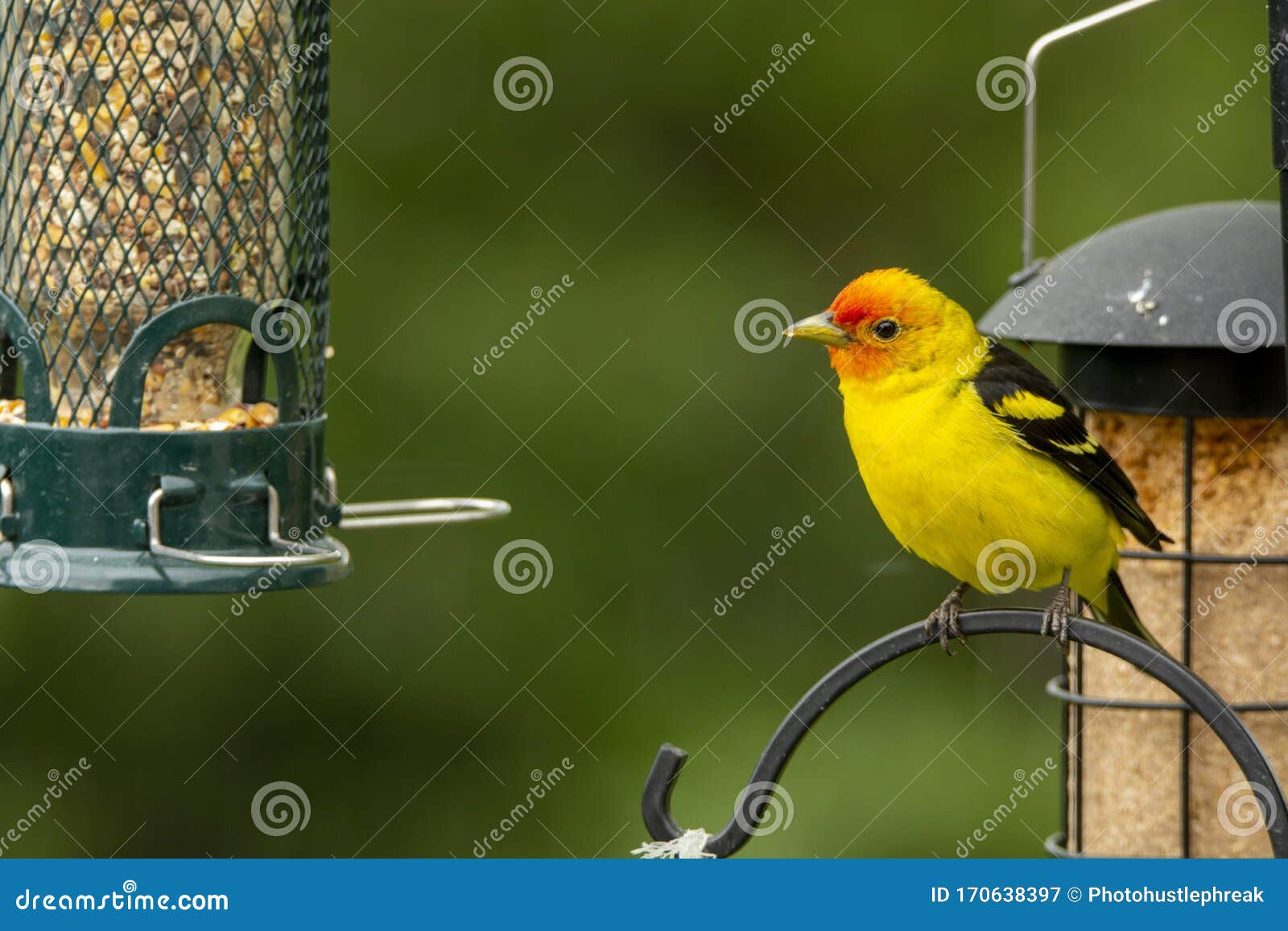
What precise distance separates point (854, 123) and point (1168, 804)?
3.32 metres

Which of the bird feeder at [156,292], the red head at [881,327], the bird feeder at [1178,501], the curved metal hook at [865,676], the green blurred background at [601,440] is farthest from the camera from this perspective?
the green blurred background at [601,440]

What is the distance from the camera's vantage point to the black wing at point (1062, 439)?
3.53 metres

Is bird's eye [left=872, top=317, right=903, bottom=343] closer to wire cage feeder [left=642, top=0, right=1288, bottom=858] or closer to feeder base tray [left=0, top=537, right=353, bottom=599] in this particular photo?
wire cage feeder [left=642, top=0, right=1288, bottom=858]

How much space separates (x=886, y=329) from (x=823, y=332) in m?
0.15

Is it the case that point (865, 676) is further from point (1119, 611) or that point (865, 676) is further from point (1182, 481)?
point (1182, 481)

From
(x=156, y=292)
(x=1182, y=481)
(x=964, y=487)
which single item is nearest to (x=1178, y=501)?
(x=1182, y=481)

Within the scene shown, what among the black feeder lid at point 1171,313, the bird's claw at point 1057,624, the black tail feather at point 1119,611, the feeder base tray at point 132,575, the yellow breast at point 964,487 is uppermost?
the black feeder lid at point 1171,313

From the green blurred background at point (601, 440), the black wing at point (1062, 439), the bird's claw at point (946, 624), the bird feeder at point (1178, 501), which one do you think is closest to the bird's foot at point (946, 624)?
the bird's claw at point (946, 624)

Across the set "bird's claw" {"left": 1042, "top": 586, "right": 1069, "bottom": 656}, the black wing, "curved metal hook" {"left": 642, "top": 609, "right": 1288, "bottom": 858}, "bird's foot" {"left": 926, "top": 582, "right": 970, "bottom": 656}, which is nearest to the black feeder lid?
the black wing

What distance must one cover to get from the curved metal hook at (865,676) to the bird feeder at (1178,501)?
1124mm

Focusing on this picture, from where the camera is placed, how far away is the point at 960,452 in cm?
342

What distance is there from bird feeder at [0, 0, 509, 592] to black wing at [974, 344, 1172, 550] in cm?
112

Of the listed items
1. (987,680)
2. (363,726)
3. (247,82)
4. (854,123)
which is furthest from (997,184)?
(247,82)

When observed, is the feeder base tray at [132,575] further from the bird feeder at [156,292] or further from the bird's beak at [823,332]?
the bird's beak at [823,332]
